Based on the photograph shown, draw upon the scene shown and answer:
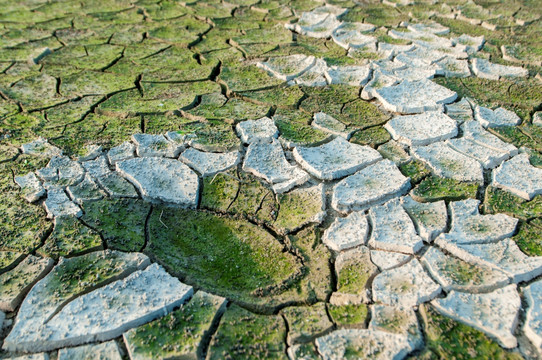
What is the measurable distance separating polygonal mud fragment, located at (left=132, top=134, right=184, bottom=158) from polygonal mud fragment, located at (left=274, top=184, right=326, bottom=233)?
68 centimetres

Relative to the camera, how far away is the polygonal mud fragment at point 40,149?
2664 millimetres

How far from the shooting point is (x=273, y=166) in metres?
2.56

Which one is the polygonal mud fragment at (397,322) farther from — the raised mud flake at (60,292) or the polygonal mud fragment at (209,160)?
the polygonal mud fragment at (209,160)

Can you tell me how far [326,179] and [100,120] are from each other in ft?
4.92

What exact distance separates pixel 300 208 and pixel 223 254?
442 millimetres

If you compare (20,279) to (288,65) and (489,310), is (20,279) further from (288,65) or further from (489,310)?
(288,65)

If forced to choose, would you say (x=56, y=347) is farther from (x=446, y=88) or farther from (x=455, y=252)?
(x=446, y=88)

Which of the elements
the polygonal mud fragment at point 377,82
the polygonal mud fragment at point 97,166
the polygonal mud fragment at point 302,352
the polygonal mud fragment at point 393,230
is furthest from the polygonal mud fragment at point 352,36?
the polygonal mud fragment at point 302,352

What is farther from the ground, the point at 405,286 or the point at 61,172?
the point at 405,286

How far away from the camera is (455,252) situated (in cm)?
201

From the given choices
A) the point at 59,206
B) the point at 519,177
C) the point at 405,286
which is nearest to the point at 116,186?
the point at 59,206

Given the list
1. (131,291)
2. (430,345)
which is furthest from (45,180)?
(430,345)

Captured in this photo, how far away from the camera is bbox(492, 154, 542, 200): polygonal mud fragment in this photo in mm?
2383

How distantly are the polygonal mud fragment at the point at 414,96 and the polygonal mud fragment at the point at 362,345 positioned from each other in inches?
68.2
